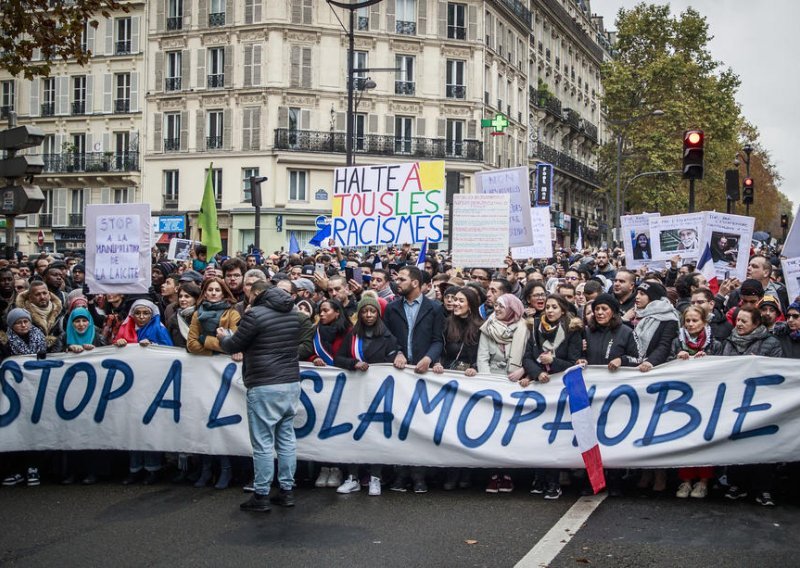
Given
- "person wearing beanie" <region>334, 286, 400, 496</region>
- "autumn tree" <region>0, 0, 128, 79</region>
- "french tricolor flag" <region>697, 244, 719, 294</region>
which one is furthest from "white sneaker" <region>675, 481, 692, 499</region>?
"autumn tree" <region>0, 0, 128, 79</region>

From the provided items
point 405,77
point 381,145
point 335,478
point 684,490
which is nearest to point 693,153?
point 684,490

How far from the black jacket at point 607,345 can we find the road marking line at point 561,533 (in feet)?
3.51

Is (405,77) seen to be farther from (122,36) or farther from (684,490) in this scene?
(684,490)

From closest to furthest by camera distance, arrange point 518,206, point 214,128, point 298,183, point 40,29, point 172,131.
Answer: point 40,29 → point 518,206 → point 298,183 → point 214,128 → point 172,131

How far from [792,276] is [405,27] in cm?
3797

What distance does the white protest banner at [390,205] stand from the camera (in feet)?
43.1

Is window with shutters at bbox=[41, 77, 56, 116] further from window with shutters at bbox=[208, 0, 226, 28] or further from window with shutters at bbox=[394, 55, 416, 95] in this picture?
window with shutters at bbox=[394, 55, 416, 95]

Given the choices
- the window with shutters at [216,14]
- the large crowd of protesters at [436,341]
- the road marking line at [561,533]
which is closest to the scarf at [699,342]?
the large crowd of protesters at [436,341]

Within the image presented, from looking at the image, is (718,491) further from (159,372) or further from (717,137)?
(717,137)

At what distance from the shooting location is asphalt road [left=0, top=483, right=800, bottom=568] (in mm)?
5987

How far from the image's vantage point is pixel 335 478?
8047mm

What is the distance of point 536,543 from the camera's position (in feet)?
20.6

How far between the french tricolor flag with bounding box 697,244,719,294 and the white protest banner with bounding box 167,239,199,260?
34.7 feet

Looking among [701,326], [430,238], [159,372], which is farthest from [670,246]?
[159,372]
